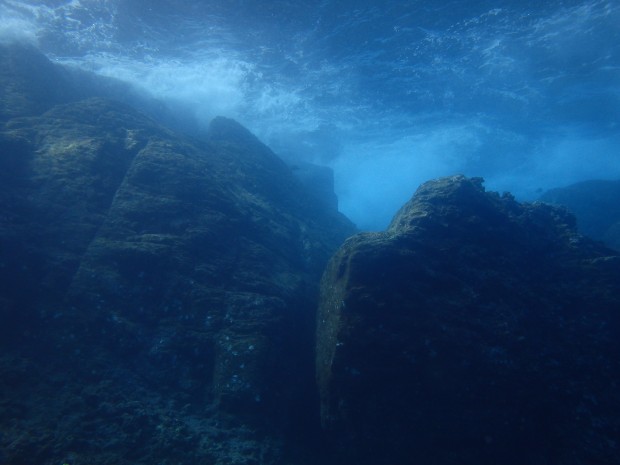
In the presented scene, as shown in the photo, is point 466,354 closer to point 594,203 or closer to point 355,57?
Answer: point 355,57

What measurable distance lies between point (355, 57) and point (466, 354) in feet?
61.7

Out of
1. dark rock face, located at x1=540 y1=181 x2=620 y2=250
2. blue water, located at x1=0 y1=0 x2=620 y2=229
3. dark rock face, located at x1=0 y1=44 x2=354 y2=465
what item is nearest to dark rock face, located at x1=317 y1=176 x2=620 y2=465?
dark rock face, located at x1=0 y1=44 x2=354 y2=465

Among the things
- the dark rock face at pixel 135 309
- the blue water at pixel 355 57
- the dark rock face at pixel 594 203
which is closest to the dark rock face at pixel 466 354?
the dark rock face at pixel 135 309

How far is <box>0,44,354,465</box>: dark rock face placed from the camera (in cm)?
540

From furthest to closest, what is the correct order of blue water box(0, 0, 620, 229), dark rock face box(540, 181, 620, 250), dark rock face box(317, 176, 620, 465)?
dark rock face box(540, 181, 620, 250) → blue water box(0, 0, 620, 229) → dark rock face box(317, 176, 620, 465)

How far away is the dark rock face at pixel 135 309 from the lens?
17.7ft

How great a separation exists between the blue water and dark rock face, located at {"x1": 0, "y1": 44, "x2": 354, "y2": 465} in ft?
30.4

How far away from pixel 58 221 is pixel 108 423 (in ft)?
16.3

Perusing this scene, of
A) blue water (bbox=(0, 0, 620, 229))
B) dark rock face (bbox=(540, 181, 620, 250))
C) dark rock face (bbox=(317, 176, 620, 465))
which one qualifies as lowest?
dark rock face (bbox=(317, 176, 620, 465))

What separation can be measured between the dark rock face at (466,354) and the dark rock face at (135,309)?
148 centimetres

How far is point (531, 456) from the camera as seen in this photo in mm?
5195

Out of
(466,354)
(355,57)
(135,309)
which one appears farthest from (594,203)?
(135,309)

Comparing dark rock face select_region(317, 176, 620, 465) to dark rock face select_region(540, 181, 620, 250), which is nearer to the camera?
dark rock face select_region(317, 176, 620, 465)

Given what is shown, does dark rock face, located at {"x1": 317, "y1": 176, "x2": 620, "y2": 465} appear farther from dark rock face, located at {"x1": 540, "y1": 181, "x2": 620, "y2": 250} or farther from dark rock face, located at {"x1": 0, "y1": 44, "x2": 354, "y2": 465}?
dark rock face, located at {"x1": 540, "y1": 181, "x2": 620, "y2": 250}
